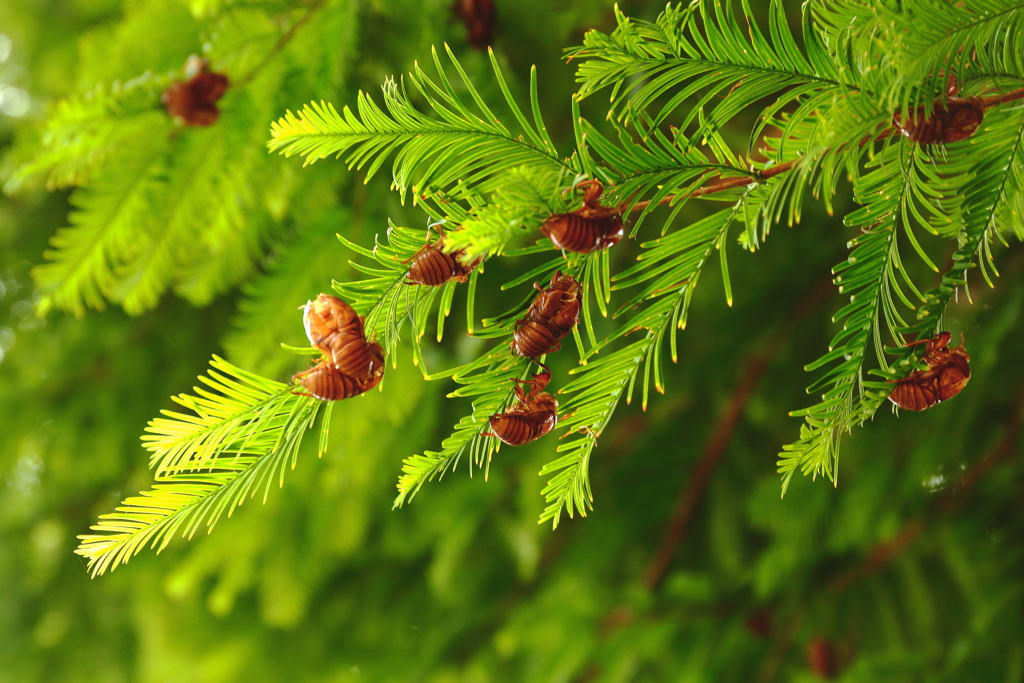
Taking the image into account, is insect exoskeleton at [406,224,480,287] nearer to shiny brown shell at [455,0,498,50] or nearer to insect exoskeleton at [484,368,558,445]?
insect exoskeleton at [484,368,558,445]

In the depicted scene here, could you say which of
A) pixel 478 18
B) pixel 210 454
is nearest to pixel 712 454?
pixel 478 18

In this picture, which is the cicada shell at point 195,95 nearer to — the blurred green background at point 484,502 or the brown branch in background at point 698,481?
the blurred green background at point 484,502

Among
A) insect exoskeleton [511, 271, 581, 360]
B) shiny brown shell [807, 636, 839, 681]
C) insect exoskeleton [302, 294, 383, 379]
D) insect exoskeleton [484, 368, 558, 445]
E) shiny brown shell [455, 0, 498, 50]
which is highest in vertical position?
shiny brown shell [455, 0, 498, 50]

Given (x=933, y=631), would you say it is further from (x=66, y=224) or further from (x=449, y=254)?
(x=66, y=224)

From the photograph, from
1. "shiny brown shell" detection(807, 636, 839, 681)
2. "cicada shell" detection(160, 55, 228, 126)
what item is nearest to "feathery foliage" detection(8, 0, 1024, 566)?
"cicada shell" detection(160, 55, 228, 126)

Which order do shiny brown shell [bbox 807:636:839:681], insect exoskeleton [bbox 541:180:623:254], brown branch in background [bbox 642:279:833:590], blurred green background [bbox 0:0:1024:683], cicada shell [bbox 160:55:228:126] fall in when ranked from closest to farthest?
insect exoskeleton [bbox 541:180:623:254], cicada shell [bbox 160:55:228:126], blurred green background [bbox 0:0:1024:683], shiny brown shell [bbox 807:636:839:681], brown branch in background [bbox 642:279:833:590]

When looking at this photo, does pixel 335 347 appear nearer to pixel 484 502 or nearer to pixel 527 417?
pixel 527 417
